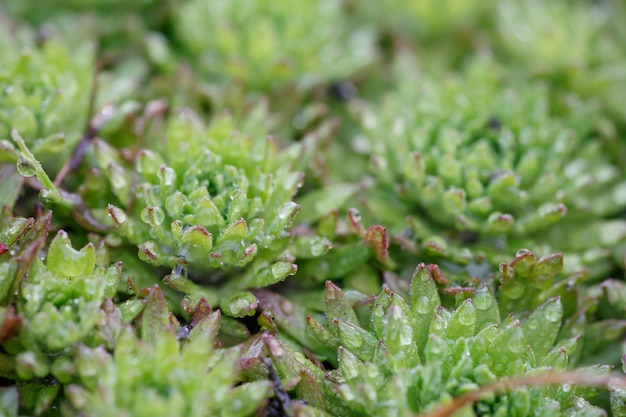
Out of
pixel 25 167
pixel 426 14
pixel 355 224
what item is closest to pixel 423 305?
pixel 355 224

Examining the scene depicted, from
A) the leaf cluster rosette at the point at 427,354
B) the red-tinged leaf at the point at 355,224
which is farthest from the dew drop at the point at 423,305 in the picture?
the red-tinged leaf at the point at 355,224

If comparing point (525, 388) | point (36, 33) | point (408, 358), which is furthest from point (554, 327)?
point (36, 33)

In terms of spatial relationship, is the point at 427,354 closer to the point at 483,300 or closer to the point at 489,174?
the point at 483,300

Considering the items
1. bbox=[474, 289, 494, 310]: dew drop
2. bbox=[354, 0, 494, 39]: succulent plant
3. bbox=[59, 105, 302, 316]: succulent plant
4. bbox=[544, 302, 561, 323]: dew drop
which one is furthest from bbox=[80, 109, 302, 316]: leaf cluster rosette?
bbox=[354, 0, 494, 39]: succulent plant

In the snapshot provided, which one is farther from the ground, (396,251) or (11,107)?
(11,107)

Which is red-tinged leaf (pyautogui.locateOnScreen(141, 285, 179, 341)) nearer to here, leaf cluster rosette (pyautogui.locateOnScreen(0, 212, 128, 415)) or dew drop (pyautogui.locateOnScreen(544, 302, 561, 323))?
leaf cluster rosette (pyautogui.locateOnScreen(0, 212, 128, 415))

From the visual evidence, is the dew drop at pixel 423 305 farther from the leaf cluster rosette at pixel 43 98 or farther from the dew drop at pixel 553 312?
the leaf cluster rosette at pixel 43 98

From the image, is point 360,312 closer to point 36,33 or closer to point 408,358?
point 408,358

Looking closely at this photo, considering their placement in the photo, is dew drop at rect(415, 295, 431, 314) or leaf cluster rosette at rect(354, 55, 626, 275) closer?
dew drop at rect(415, 295, 431, 314)
